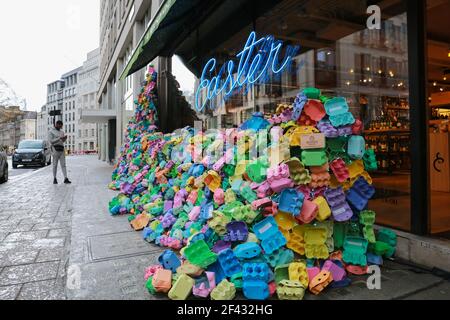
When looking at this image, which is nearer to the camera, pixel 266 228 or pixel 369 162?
pixel 266 228

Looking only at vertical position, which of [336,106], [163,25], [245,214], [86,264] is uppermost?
[163,25]

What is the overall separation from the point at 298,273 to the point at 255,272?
37 centimetres

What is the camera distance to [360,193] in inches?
129

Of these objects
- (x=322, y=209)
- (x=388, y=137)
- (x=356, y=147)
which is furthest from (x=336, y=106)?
(x=388, y=137)

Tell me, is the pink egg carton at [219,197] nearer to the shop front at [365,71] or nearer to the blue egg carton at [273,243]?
the blue egg carton at [273,243]

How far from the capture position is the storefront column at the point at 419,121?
3566 millimetres

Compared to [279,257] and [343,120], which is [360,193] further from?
[279,257]

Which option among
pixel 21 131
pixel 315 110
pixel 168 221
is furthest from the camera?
pixel 21 131

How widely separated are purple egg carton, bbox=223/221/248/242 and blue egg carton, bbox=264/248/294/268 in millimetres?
260

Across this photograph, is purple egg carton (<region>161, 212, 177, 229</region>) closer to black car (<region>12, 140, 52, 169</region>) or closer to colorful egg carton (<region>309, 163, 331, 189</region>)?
colorful egg carton (<region>309, 163, 331, 189</region>)

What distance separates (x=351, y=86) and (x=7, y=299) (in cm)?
594

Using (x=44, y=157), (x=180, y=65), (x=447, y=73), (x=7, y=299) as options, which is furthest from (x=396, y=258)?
(x=44, y=157)

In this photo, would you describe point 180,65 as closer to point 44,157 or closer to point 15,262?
point 15,262

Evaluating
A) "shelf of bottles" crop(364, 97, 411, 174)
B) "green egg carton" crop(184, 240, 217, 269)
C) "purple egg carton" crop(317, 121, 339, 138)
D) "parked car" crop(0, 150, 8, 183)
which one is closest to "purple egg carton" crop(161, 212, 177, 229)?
"green egg carton" crop(184, 240, 217, 269)
